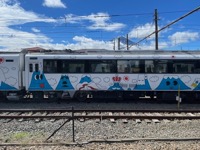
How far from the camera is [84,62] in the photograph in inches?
639

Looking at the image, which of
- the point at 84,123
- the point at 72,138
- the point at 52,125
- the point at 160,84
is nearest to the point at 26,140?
the point at 72,138

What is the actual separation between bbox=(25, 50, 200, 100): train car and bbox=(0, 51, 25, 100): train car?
496mm

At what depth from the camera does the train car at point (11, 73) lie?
1644cm

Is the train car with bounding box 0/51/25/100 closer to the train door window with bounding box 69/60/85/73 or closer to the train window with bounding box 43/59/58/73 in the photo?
the train window with bounding box 43/59/58/73

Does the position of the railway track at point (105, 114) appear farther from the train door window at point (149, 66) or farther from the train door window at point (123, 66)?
the train door window at point (123, 66)

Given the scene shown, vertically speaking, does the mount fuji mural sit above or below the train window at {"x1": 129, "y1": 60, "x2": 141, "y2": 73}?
below

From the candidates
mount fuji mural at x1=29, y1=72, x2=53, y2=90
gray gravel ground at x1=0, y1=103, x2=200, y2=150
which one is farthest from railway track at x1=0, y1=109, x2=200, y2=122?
mount fuji mural at x1=29, y1=72, x2=53, y2=90

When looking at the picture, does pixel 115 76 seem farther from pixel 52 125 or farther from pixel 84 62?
pixel 52 125

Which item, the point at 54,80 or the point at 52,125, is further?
the point at 54,80

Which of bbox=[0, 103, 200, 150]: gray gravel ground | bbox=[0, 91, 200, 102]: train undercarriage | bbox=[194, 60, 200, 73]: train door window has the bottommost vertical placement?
bbox=[0, 103, 200, 150]: gray gravel ground

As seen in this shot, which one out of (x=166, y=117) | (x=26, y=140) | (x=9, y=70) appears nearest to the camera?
(x=26, y=140)

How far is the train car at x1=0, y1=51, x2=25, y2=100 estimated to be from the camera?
1644 centimetres

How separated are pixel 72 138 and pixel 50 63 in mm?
8363

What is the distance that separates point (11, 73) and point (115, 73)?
6228mm
